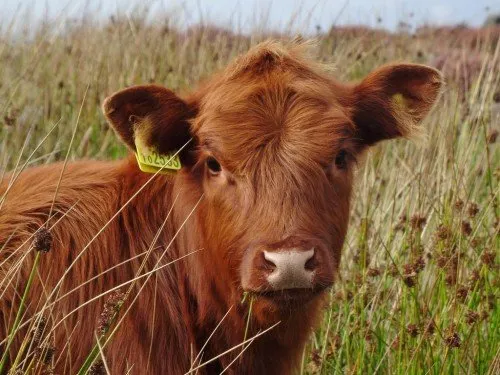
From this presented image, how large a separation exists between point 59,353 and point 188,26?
31.9 ft

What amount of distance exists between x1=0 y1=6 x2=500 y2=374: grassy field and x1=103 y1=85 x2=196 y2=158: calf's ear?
31 cm

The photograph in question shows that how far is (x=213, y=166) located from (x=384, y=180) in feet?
13.1

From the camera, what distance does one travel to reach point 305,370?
5.21 m

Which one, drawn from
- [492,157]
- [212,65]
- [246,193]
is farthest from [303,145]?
[212,65]

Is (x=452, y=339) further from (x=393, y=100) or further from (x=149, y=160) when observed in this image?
(x=149, y=160)

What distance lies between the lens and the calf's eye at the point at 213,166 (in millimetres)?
4156

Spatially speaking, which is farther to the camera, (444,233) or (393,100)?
(444,233)

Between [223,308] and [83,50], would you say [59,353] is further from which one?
[83,50]

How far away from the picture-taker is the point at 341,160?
429cm

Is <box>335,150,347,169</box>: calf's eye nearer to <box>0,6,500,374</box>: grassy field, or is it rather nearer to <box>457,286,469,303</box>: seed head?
<box>0,6,500,374</box>: grassy field

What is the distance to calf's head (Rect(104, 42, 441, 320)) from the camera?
12.5ft

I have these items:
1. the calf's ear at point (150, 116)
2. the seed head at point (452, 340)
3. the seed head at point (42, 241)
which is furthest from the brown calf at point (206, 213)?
the seed head at point (42, 241)

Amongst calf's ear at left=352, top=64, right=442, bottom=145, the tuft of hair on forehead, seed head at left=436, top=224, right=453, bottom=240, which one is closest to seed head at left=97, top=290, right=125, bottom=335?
the tuft of hair on forehead

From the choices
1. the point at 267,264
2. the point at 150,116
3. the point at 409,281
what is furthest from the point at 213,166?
the point at 409,281
